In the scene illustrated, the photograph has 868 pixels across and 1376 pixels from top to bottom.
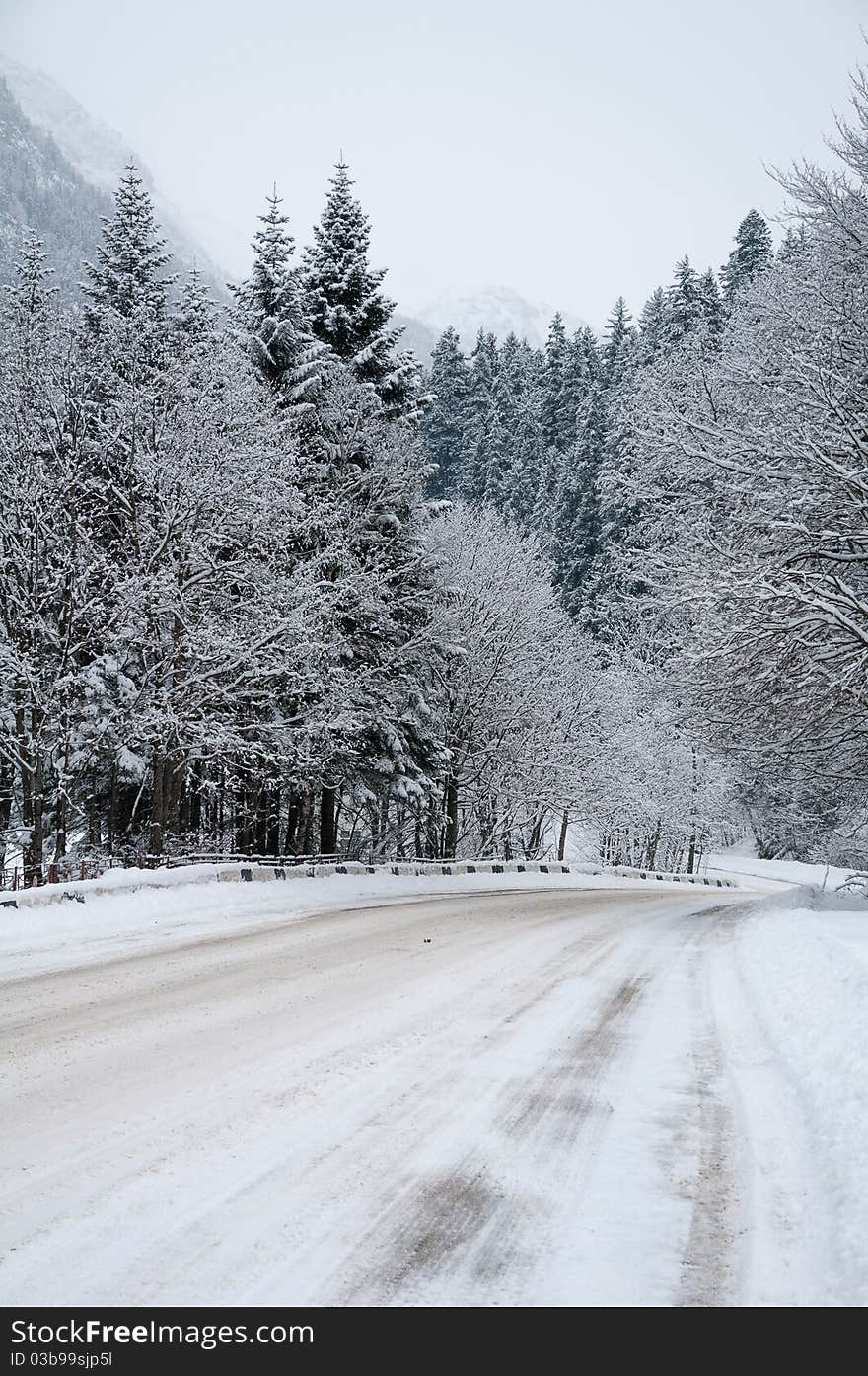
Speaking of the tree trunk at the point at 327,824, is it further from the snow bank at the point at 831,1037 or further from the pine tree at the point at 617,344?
the pine tree at the point at 617,344

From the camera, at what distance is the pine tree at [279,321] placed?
82.9ft

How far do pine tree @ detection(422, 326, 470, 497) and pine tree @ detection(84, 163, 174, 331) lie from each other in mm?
44500

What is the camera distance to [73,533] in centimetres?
2052

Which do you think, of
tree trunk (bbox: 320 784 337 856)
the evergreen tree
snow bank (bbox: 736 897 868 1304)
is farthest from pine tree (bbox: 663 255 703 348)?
snow bank (bbox: 736 897 868 1304)

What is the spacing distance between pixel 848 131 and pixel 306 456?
14.6 meters

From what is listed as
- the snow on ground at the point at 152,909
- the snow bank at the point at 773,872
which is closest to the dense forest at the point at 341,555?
the snow on ground at the point at 152,909

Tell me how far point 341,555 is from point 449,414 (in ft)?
217

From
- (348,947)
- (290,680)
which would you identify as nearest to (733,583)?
(348,947)

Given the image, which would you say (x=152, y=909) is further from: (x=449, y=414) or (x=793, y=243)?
(x=449, y=414)

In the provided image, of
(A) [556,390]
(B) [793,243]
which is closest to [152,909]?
(B) [793,243]

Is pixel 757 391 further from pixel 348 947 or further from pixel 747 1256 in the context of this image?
pixel 747 1256

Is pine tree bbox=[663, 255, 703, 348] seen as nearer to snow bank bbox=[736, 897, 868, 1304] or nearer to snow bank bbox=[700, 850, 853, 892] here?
snow bank bbox=[700, 850, 853, 892]

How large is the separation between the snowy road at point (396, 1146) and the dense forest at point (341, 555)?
7.88 metres

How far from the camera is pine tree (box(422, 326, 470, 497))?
8175cm
